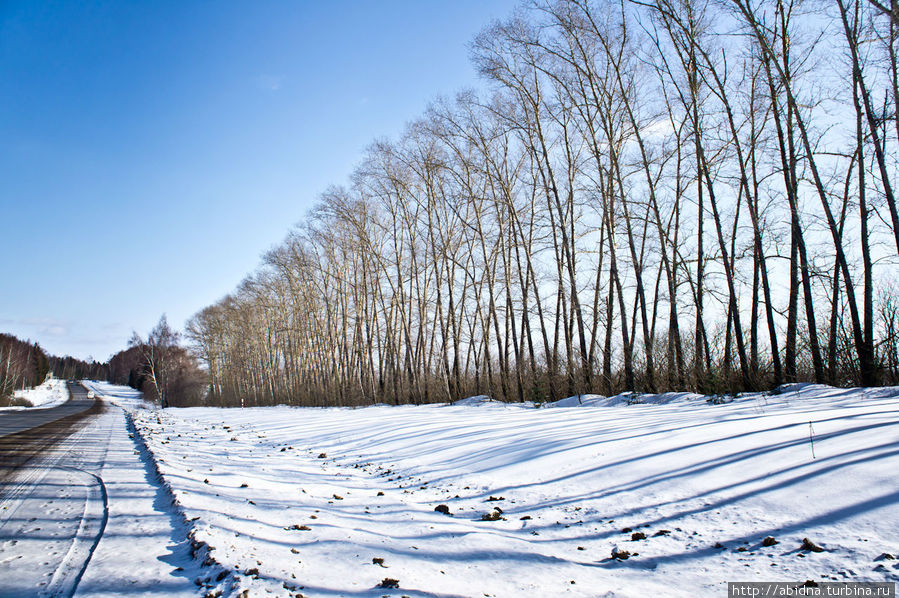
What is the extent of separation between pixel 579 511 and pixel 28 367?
323ft

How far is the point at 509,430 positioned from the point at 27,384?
309 ft

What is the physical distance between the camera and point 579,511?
3.82 meters

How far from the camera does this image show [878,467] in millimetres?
3295

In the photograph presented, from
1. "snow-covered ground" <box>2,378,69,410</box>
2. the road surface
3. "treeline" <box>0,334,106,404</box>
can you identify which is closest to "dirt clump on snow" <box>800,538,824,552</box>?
the road surface

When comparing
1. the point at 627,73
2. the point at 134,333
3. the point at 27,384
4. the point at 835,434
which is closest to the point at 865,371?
the point at 835,434

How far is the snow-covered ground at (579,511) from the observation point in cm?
248

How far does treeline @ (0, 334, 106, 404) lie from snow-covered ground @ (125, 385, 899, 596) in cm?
4296

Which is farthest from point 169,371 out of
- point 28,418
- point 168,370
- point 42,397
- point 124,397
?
point 28,418

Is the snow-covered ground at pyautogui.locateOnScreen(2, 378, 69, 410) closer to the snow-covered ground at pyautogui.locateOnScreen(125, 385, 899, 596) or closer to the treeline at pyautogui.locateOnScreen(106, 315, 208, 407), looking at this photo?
the treeline at pyautogui.locateOnScreen(106, 315, 208, 407)

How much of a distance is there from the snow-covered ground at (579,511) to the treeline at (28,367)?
42963 millimetres

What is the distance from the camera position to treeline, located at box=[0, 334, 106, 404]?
5078 centimetres

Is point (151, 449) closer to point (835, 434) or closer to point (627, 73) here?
point (835, 434)

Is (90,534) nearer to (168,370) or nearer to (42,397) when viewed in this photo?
(168,370)

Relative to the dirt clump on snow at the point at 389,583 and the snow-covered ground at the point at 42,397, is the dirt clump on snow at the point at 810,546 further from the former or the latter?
the snow-covered ground at the point at 42,397
